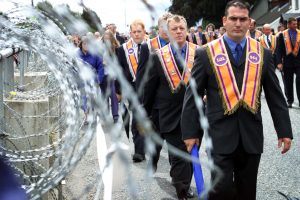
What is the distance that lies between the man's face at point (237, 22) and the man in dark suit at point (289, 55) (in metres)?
7.84

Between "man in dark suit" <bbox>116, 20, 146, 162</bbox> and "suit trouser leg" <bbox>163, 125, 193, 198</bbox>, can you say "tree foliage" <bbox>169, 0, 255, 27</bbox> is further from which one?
"suit trouser leg" <bbox>163, 125, 193, 198</bbox>

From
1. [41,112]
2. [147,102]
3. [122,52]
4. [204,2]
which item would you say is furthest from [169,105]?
[204,2]

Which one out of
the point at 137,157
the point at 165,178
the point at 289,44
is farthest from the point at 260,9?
the point at 165,178

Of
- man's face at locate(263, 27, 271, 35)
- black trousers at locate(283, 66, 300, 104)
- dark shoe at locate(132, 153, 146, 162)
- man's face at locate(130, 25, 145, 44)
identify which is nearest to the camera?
dark shoe at locate(132, 153, 146, 162)

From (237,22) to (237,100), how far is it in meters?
0.57

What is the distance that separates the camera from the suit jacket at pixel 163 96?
5504 millimetres

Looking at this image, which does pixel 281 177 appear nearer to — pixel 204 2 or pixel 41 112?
pixel 41 112

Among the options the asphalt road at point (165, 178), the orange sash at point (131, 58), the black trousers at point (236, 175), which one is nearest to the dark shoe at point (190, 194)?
the asphalt road at point (165, 178)

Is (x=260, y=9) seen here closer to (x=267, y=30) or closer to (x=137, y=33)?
(x=267, y=30)

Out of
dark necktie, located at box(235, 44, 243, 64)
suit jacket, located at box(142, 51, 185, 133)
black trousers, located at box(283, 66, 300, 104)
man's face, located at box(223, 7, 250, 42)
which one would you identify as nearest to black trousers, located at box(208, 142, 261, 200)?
dark necktie, located at box(235, 44, 243, 64)

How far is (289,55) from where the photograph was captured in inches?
471

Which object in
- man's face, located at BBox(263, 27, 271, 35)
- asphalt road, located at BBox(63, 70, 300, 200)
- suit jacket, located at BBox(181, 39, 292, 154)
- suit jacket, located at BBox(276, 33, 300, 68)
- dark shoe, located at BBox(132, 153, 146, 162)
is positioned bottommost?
asphalt road, located at BBox(63, 70, 300, 200)

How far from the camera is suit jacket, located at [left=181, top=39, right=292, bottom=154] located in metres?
4.11

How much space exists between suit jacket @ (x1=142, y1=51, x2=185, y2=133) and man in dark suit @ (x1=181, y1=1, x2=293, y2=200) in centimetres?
126
